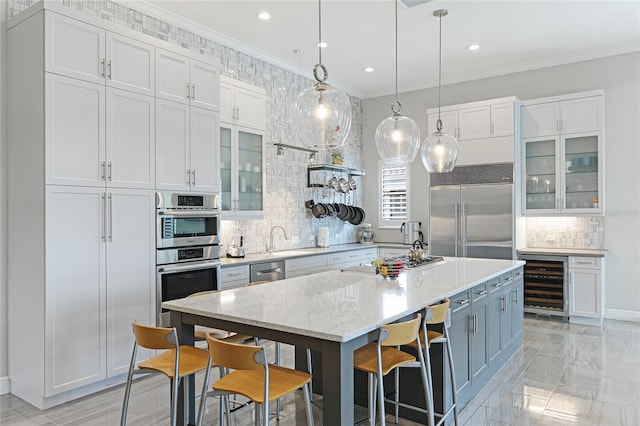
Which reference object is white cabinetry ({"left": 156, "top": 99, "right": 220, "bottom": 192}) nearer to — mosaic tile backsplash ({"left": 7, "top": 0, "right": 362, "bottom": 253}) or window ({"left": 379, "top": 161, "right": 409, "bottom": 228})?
mosaic tile backsplash ({"left": 7, "top": 0, "right": 362, "bottom": 253})

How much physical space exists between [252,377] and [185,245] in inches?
81.3

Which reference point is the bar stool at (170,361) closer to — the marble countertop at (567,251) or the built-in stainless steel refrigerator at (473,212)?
the built-in stainless steel refrigerator at (473,212)

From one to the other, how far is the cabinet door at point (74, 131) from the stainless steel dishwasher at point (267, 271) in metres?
1.84

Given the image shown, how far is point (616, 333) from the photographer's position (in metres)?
5.02

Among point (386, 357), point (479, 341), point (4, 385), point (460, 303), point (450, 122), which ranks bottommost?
point (4, 385)

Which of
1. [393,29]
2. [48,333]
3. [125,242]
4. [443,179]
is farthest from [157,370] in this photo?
[443,179]

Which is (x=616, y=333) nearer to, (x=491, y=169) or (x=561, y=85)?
(x=491, y=169)

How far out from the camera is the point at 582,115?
18.3ft

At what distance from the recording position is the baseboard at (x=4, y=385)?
3.35 m

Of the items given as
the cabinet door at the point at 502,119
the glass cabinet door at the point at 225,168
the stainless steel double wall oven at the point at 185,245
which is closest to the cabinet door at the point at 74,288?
the stainless steel double wall oven at the point at 185,245

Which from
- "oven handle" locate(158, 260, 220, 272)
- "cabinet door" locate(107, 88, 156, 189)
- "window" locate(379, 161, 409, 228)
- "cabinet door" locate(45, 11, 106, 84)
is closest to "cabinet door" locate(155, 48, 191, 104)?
"cabinet door" locate(107, 88, 156, 189)

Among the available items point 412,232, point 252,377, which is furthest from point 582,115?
point 252,377

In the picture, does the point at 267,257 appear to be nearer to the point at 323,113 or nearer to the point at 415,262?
the point at 415,262

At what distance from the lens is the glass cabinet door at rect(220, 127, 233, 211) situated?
15.3 feet
